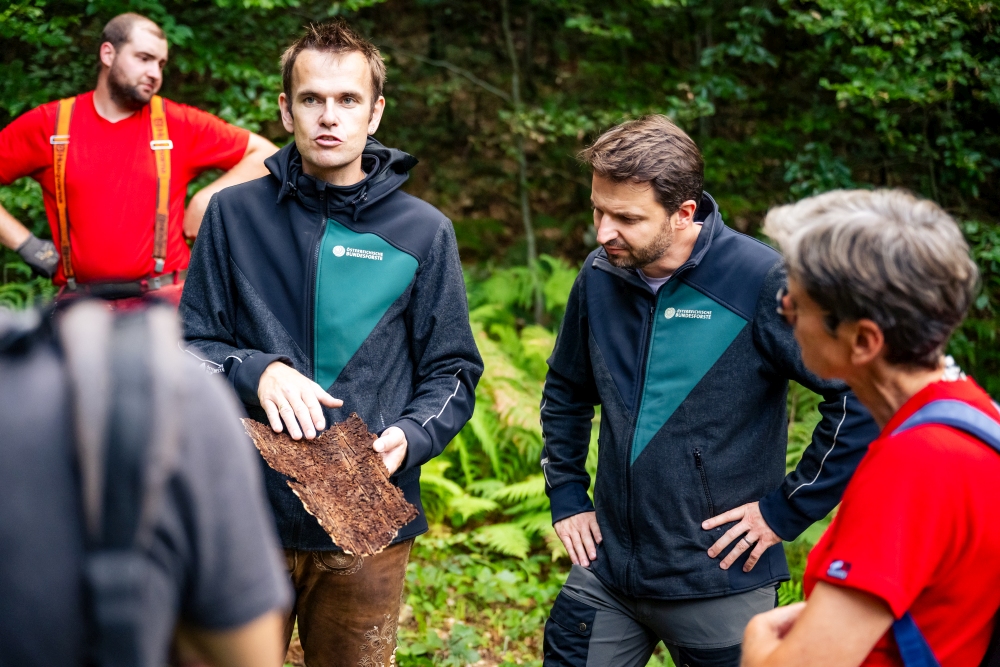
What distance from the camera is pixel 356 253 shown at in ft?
8.81

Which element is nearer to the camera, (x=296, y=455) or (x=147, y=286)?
(x=296, y=455)

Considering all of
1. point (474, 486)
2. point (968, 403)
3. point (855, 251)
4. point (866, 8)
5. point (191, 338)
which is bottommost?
point (474, 486)

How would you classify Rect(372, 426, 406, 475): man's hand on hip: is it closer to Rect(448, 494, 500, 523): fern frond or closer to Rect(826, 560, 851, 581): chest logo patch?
Rect(826, 560, 851, 581): chest logo patch

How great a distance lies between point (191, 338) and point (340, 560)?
83 cm

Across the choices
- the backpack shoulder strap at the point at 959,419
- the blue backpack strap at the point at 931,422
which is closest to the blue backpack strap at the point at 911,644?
the blue backpack strap at the point at 931,422

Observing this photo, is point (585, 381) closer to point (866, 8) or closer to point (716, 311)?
point (716, 311)

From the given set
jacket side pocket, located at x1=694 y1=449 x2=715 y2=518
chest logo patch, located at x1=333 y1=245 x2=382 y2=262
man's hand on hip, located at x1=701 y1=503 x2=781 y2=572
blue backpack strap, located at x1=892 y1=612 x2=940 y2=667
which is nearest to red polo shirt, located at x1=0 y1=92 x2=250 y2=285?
chest logo patch, located at x1=333 y1=245 x2=382 y2=262

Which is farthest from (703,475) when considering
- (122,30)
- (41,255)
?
(122,30)

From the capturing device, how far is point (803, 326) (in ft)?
5.56

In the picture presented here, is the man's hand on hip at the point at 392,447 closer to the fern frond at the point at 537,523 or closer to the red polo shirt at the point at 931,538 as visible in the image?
the red polo shirt at the point at 931,538

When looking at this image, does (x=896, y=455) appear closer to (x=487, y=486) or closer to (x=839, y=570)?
(x=839, y=570)

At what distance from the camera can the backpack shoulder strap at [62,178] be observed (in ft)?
15.4

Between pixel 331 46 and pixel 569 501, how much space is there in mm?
1726

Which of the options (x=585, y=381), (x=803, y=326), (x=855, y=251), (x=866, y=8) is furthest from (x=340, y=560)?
(x=866, y=8)
